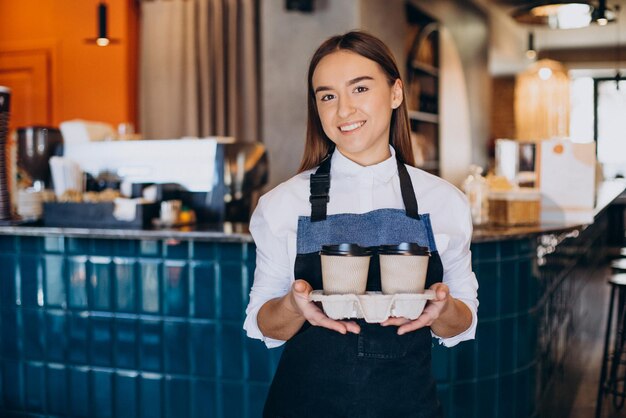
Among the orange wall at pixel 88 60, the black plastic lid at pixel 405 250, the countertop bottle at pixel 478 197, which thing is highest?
the orange wall at pixel 88 60

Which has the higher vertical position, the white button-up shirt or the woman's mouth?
the woman's mouth

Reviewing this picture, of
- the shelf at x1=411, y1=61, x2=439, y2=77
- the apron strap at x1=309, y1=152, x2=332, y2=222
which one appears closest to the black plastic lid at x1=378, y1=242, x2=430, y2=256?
the apron strap at x1=309, y1=152, x2=332, y2=222

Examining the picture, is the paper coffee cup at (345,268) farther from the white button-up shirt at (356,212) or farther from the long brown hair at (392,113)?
the long brown hair at (392,113)

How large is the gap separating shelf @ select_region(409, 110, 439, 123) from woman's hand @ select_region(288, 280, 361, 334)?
518 centimetres

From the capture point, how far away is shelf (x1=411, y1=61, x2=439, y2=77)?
653 cm

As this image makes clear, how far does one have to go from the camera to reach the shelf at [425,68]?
6.53 meters

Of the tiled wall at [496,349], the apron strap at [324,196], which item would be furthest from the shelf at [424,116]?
the apron strap at [324,196]

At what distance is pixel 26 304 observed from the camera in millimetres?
3295

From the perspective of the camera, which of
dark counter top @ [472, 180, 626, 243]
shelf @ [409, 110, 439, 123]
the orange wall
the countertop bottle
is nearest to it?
dark counter top @ [472, 180, 626, 243]

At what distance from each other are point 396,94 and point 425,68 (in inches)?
213

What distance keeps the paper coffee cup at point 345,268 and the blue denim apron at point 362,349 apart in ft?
0.54

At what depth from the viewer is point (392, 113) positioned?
1.69 meters

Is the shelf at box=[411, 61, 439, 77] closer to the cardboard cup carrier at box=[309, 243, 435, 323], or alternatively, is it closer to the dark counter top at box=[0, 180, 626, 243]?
the dark counter top at box=[0, 180, 626, 243]

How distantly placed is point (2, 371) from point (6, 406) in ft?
0.55
